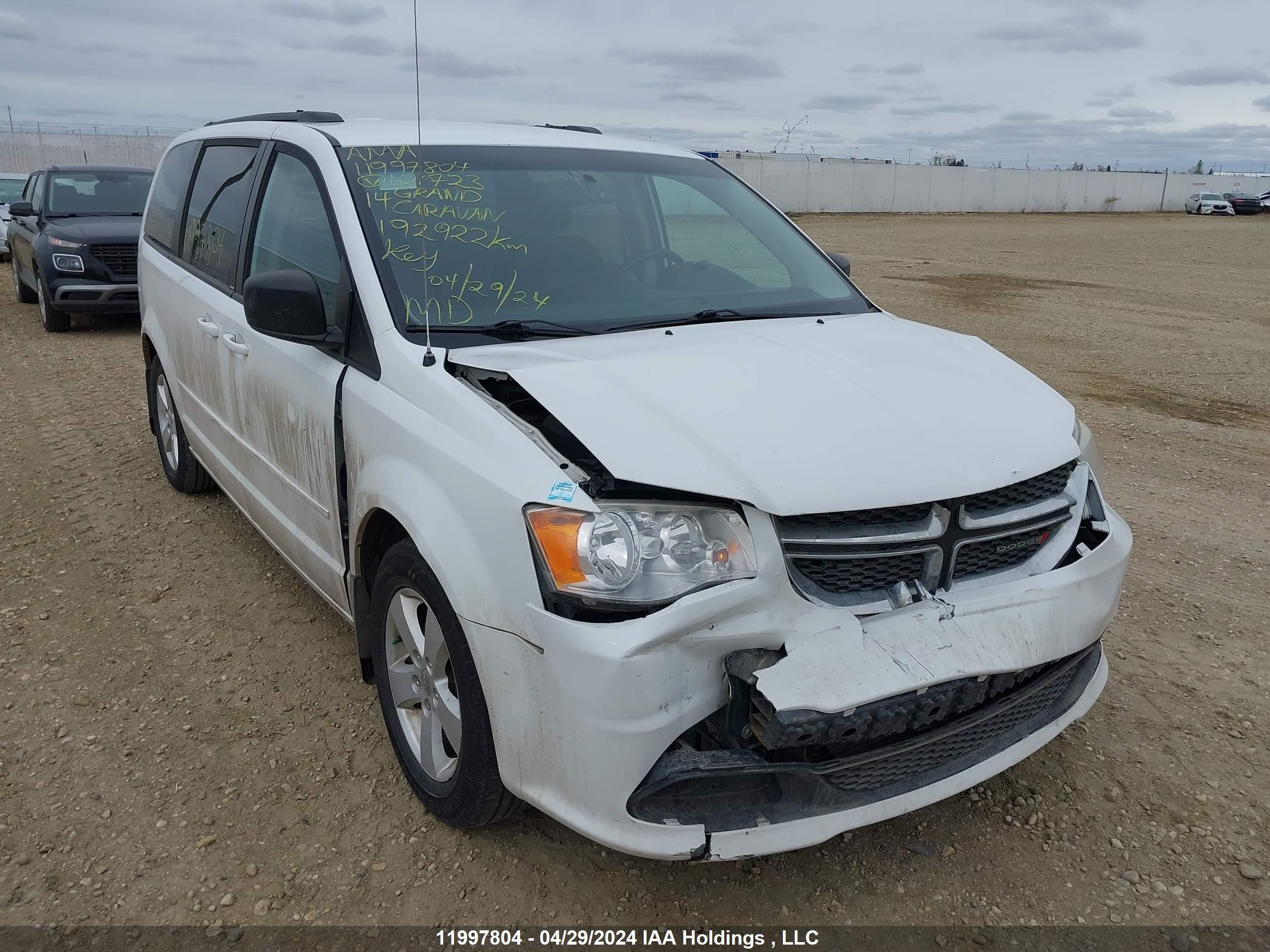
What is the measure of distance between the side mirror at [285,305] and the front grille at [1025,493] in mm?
1873

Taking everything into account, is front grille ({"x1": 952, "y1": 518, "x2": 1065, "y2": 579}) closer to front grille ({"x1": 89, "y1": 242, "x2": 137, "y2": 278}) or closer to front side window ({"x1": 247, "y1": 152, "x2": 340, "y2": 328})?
front side window ({"x1": 247, "y1": 152, "x2": 340, "y2": 328})

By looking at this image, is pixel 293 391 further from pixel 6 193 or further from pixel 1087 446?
pixel 6 193

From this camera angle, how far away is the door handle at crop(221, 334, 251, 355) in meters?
3.54

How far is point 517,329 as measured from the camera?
9.32 ft

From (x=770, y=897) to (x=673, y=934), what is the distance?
27 centimetres

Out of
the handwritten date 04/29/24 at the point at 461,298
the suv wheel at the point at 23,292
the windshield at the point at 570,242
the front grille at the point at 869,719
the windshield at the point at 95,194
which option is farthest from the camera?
the suv wheel at the point at 23,292

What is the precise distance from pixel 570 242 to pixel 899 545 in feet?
5.25

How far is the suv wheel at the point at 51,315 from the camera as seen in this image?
1038 centimetres

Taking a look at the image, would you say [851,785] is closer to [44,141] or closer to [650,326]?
[650,326]

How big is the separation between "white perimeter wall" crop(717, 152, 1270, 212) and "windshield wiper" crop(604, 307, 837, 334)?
33.9 m

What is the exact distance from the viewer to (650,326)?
299 cm

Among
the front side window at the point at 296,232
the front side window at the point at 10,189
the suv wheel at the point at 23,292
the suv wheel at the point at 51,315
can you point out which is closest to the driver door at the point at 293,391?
the front side window at the point at 296,232

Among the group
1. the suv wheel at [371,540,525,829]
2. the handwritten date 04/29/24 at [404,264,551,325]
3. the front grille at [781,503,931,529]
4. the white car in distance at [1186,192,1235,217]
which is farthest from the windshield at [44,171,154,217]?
the white car in distance at [1186,192,1235,217]

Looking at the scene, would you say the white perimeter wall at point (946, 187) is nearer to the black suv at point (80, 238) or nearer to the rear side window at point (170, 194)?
the black suv at point (80, 238)
